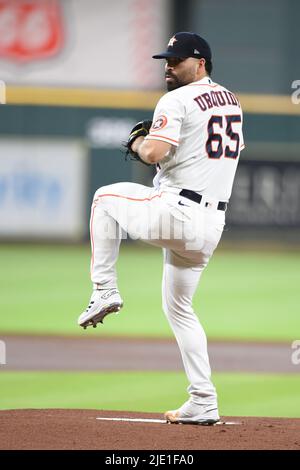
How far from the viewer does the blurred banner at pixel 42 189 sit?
20.2 meters

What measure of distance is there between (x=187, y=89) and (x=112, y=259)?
3.07ft

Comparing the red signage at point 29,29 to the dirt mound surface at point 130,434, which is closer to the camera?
the dirt mound surface at point 130,434

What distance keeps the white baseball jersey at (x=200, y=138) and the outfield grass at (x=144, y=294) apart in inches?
190

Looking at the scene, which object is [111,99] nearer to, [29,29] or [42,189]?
[29,29]

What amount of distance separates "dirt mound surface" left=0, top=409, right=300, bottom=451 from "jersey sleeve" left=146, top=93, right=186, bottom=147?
55.6 inches

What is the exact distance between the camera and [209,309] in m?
12.0

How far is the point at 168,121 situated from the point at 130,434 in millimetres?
1517

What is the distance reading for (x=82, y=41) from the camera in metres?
21.7
